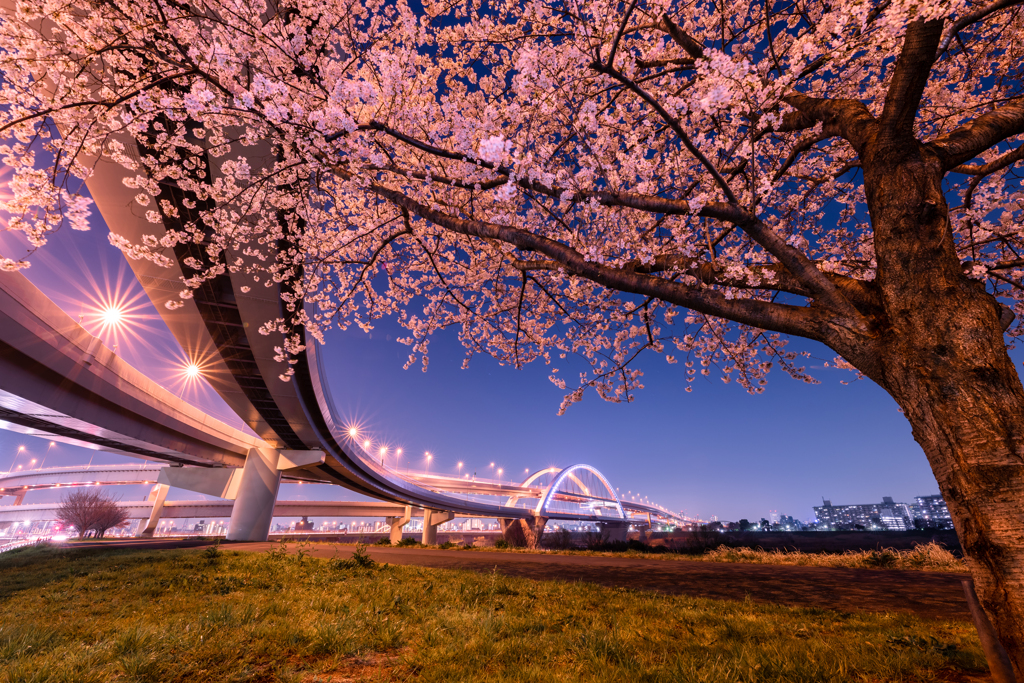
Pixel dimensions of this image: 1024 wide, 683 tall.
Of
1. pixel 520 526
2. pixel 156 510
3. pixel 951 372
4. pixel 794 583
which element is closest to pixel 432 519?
pixel 520 526

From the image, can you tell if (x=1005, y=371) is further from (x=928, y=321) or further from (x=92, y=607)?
(x=92, y=607)

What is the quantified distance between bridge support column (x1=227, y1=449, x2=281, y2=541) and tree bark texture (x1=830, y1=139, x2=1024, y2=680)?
37871mm

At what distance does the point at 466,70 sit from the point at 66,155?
767cm

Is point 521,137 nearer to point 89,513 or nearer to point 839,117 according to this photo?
point 839,117

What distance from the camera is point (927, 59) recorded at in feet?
10.8

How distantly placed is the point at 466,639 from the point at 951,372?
4.73m

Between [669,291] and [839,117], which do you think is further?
[839,117]

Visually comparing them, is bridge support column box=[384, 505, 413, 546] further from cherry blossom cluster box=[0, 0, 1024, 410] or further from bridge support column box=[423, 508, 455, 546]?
cherry blossom cluster box=[0, 0, 1024, 410]

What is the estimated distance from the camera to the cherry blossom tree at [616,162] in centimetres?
312

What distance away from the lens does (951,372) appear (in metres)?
2.81

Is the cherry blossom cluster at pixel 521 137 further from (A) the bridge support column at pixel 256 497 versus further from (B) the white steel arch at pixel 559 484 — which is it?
(B) the white steel arch at pixel 559 484

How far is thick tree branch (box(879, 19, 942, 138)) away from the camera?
329cm

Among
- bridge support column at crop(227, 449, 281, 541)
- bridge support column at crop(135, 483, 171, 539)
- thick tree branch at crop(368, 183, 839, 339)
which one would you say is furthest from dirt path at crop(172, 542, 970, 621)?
bridge support column at crop(135, 483, 171, 539)

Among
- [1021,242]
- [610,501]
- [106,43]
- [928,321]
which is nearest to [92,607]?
[106,43]
